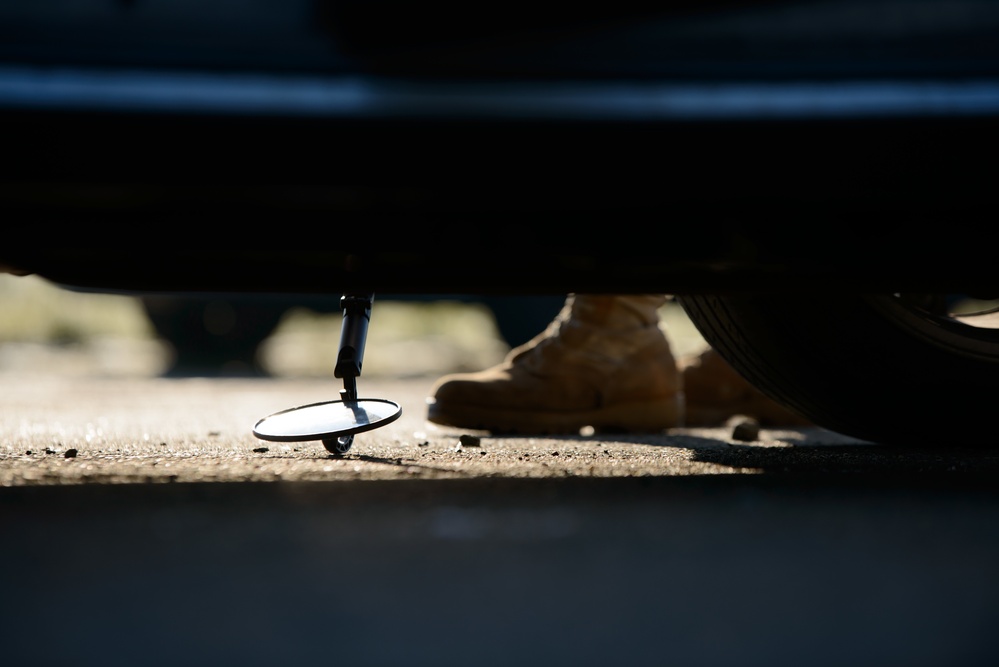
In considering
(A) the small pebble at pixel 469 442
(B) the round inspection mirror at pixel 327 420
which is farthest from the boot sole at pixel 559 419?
(B) the round inspection mirror at pixel 327 420

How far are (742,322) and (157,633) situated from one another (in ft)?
4.10

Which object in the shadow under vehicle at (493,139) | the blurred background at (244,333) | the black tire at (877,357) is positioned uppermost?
the shadow under vehicle at (493,139)

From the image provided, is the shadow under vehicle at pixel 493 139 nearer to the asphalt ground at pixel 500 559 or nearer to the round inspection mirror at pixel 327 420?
the asphalt ground at pixel 500 559

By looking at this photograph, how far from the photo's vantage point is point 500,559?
107 cm

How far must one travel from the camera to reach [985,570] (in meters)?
1.04

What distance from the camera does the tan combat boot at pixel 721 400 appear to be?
3059mm

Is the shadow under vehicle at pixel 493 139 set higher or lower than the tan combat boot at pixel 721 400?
higher

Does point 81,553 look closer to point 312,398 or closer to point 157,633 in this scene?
point 157,633

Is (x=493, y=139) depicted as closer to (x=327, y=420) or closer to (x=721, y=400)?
(x=327, y=420)

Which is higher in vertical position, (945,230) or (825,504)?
(945,230)

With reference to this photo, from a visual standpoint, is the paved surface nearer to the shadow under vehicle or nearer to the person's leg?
the shadow under vehicle

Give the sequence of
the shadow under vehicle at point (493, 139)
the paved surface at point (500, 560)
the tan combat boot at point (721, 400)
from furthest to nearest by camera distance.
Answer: the tan combat boot at point (721, 400) < the shadow under vehicle at point (493, 139) < the paved surface at point (500, 560)

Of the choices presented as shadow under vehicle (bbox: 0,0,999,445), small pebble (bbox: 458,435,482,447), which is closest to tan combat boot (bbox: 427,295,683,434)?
small pebble (bbox: 458,435,482,447)

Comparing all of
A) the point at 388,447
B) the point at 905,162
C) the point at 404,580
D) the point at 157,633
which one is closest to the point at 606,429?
the point at 388,447
